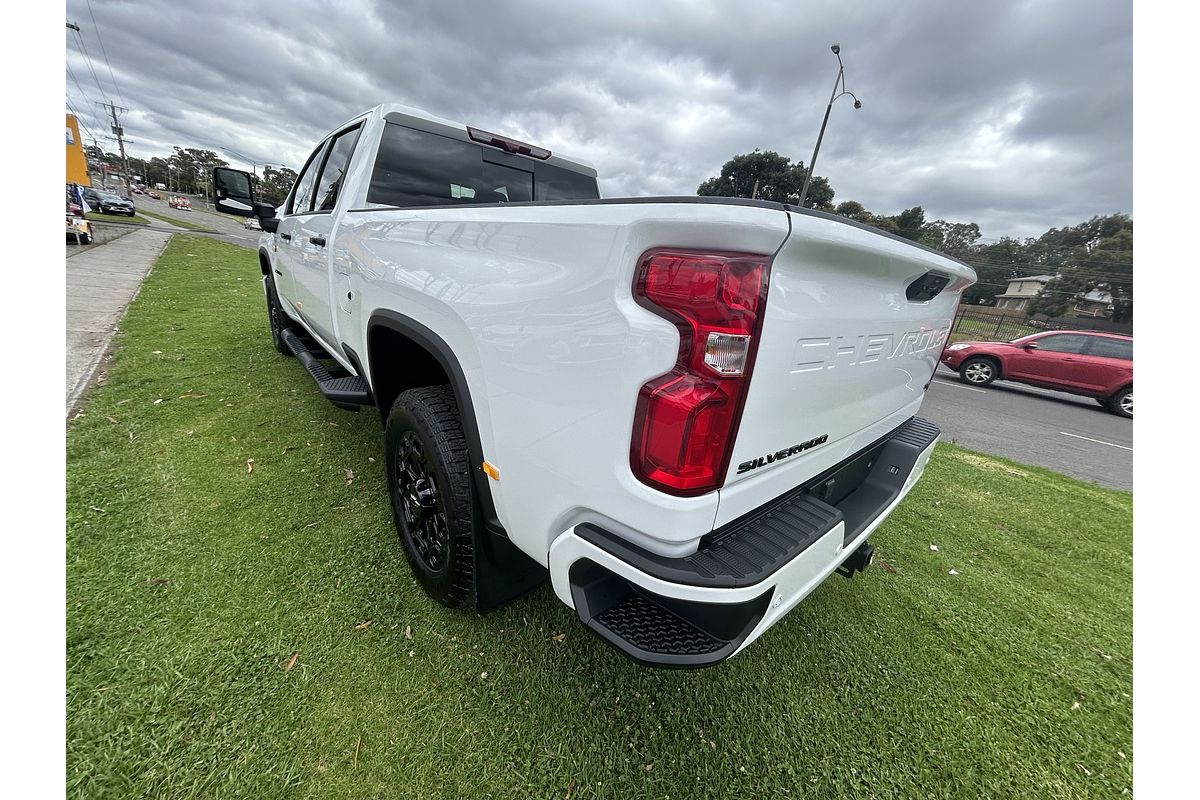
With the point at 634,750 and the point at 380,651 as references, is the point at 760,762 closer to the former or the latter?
the point at 634,750

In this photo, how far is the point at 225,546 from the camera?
229 centimetres

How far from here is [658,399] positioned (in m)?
1.06

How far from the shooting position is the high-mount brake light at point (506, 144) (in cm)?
276

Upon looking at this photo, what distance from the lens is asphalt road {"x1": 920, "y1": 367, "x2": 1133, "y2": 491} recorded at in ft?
18.0

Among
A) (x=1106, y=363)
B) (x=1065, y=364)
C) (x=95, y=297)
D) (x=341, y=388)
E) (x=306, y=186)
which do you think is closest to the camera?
(x=341, y=388)

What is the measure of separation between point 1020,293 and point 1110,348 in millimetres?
46693

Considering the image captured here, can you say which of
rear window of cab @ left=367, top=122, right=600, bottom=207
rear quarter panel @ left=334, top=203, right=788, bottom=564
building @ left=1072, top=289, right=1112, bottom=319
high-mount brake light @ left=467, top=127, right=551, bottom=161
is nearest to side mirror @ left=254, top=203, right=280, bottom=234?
rear window of cab @ left=367, top=122, right=600, bottom=207

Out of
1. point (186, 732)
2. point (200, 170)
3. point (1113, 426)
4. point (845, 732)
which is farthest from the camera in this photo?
point (200, 170)

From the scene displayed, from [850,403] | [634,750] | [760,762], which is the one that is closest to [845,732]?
[760,762]

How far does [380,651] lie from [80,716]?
0.87 metres

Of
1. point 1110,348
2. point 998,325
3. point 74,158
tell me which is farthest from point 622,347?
point 998,325

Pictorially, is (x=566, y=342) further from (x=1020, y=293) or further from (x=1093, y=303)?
(x=1020, y=293)

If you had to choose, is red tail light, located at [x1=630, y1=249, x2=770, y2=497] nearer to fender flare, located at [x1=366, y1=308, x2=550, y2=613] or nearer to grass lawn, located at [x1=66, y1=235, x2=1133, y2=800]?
fender flare, located at [x1=366, y1=308, x2=550, y2=613]

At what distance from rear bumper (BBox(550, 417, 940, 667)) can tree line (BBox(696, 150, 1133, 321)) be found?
58.2 feet
